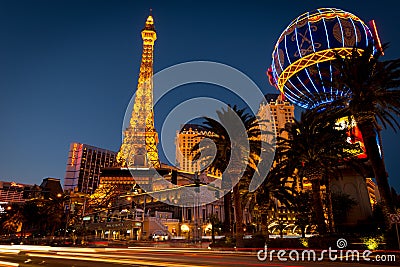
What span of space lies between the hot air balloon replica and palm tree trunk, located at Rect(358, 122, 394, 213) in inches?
483

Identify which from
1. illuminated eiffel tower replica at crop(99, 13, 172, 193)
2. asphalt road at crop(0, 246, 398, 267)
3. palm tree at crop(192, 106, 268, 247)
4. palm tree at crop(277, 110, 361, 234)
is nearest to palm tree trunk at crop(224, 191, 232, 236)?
palm tree at crop(192, 106, 268, 247)

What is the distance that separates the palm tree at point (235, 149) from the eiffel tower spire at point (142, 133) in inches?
3297

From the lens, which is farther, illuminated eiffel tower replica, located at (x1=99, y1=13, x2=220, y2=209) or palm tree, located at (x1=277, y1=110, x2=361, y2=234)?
illuminated eiffel tower replica, located at (x1=99, y1=13, x2=220, y2=209)

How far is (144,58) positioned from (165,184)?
4740 cm

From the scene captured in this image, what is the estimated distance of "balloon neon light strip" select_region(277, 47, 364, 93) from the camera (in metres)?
32.2

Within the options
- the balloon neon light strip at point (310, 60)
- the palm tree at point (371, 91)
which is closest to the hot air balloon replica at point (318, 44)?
the balloon neon light strip at point (310, 60)

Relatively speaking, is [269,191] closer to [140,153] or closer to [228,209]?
[228,209]

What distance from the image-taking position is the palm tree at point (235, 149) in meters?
27.3

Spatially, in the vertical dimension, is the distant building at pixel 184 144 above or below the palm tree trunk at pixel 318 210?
above

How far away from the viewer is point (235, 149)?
1075 inches

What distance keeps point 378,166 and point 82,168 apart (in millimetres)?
157894

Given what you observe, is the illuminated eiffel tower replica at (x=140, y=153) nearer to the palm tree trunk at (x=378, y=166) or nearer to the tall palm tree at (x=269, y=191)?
the tall palm tree at (x=269, y=191)

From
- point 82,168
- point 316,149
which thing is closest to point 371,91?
A: point 316,149

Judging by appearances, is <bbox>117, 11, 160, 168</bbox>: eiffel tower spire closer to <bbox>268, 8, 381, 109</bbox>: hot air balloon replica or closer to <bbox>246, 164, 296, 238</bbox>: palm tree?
<bbox>268, 8, 381, 109</bbox>: hot air balloon replica
